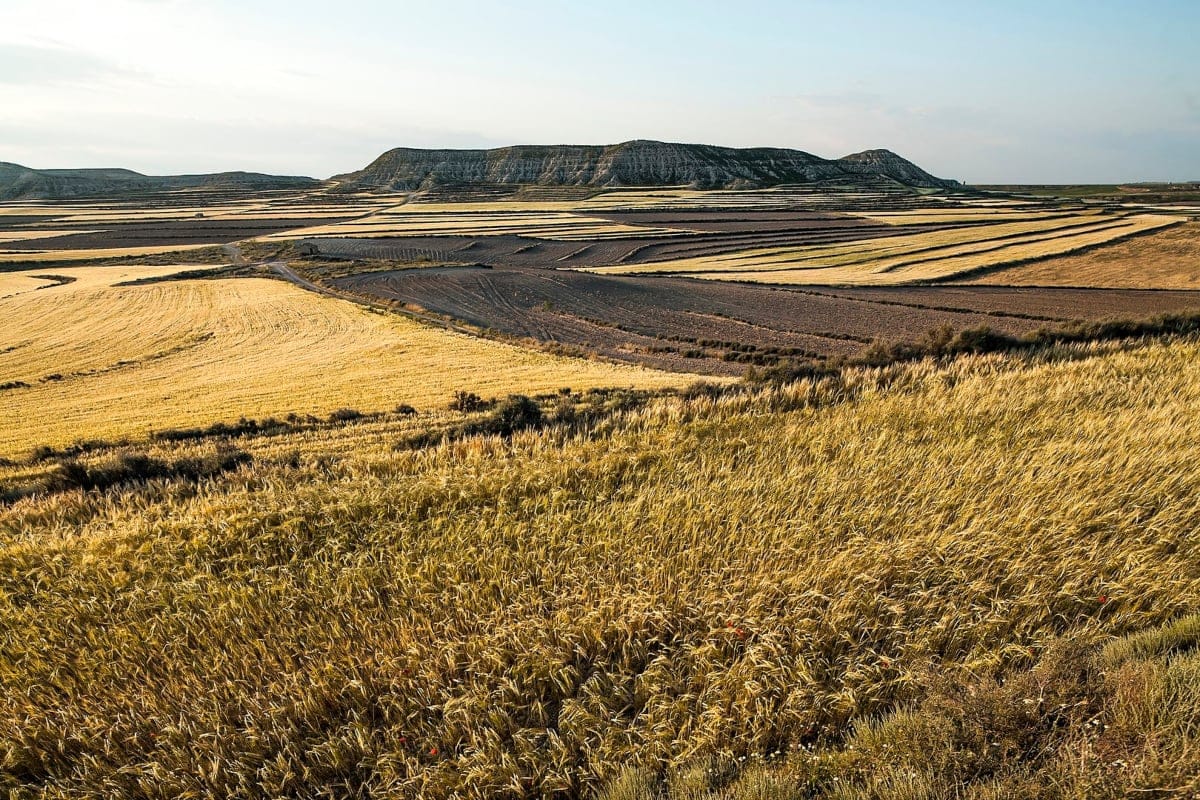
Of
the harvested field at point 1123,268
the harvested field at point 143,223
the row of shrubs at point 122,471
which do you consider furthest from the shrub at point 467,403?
the harvested field at point 143,223

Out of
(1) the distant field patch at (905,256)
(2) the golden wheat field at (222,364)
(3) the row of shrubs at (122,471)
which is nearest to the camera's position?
(3) the row of shrubs at (122,471)

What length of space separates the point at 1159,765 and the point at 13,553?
8.87 meters

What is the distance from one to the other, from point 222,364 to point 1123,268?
72.7 m

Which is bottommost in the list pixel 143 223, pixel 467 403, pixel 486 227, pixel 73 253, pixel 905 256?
pixel 467 403

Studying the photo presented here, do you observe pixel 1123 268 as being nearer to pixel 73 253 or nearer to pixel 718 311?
pixel 718 311

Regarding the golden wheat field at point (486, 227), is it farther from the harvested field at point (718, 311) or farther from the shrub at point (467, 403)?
the shrub at point (467, 403)

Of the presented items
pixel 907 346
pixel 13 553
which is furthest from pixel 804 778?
pixel 907 346

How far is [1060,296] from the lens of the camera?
162 ft

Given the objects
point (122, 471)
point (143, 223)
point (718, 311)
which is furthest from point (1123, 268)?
point (143, 223)

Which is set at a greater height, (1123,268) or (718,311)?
(1123,268)

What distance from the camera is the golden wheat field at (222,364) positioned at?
23.7m

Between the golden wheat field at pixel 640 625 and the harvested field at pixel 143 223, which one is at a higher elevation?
the harvested field at pixel 143 223

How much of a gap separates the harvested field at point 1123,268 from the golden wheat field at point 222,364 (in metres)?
45.5

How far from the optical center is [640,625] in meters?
4.69
